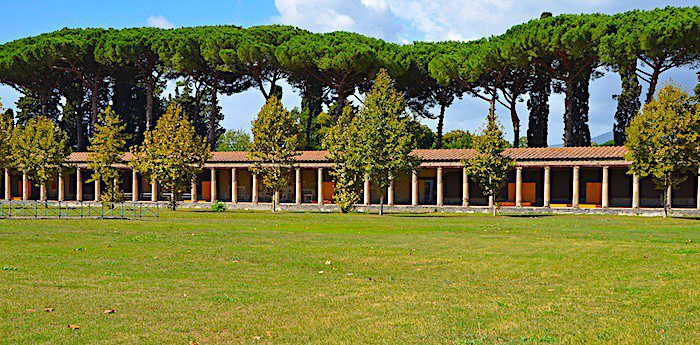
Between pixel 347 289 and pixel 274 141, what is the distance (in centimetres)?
4111

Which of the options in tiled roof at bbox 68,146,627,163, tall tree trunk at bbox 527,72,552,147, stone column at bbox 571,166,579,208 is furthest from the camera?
tall tree trunk at bbox 527,72,552,147

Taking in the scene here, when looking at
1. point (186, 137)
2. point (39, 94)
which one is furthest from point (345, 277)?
point (39, 94)

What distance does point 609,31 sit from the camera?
65312mm

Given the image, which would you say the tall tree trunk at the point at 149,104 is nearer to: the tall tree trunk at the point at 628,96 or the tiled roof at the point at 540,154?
the tiled roof at the point at 540,154

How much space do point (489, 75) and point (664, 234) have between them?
4463 centimetres

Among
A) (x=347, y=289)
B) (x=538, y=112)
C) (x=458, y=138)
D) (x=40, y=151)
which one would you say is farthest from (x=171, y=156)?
(x=458, y=138)

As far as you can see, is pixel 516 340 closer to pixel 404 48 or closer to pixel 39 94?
pixel 404 48

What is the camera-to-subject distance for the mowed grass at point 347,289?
36.8 ft

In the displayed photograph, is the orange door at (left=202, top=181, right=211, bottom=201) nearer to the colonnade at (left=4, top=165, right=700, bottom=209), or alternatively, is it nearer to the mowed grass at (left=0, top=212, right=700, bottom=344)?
the colonnade at (left=4, top=165, right=700, bottom=209)

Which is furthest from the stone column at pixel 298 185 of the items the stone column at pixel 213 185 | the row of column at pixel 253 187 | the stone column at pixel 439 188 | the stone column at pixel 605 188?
the stone column at pixel 605 188

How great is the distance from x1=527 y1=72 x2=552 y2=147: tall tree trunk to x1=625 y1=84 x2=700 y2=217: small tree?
2733cm

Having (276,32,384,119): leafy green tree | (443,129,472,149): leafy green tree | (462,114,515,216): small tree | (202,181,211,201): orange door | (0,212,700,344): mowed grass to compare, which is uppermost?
(276,32,384,119): leafy green tree

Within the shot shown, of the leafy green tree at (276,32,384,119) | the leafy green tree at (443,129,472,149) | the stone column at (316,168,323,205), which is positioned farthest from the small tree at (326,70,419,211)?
the leafy green tree at (443,129,472,149)

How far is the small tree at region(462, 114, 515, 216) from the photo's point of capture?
165 feet
